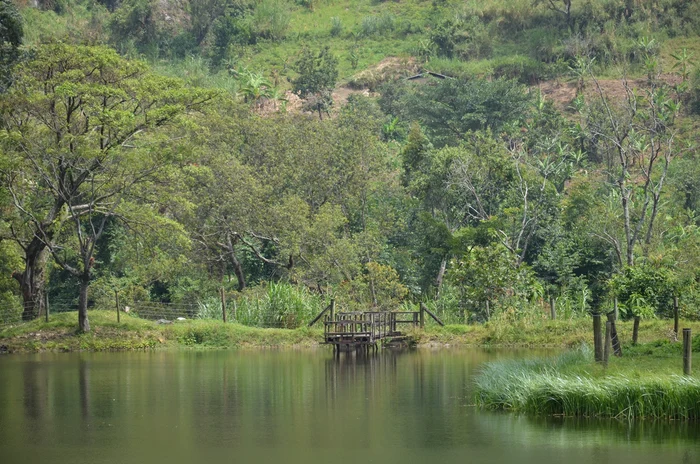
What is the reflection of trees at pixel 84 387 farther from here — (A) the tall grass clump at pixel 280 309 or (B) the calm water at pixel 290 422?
(A) the tall grass clump at pixel 280 309

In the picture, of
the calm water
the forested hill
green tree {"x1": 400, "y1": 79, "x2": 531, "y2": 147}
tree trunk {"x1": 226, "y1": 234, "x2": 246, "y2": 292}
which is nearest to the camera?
the calm water

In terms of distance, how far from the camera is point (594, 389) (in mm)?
17828

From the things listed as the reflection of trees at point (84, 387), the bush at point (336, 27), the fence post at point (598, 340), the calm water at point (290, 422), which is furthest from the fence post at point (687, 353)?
the bush at point (336, 27)

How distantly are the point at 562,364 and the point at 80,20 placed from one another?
6629 centimetres

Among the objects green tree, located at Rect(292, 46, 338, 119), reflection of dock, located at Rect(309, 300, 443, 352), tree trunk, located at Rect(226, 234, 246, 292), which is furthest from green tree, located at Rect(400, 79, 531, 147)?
reflection of dock, located at Rect(309, 300, 443, 352)

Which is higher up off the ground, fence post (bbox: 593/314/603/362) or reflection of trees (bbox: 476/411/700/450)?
fence post (bbox: 593/314/603/362)

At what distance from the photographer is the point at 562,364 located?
21.2 m

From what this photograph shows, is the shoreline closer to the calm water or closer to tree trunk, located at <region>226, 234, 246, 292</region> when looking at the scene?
the calm water

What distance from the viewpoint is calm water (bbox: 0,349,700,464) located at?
608 inches

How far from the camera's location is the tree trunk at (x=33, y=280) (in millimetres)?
36812

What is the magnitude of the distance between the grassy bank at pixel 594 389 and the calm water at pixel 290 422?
404 mm

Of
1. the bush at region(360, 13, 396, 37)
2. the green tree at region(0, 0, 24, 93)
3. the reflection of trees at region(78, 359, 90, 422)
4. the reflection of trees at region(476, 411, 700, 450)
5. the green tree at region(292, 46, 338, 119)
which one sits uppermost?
the bush at region(360, 13, 396, 37)

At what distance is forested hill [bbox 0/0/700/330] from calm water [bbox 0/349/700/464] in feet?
22.5

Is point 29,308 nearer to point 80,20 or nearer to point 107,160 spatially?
point 107,160
